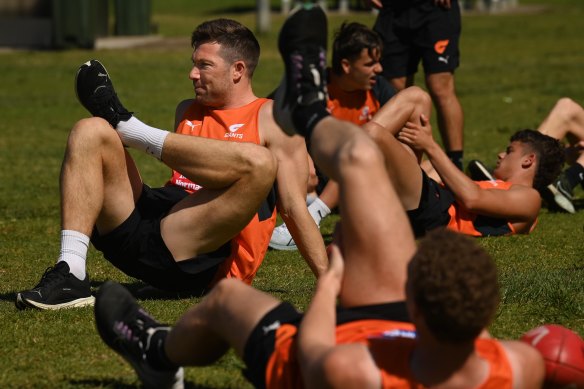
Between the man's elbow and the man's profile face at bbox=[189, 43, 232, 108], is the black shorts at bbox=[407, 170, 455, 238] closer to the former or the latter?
the man's profile face at bbox=[189, 43, 232, 108]

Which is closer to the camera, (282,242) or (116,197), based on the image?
(116,197)

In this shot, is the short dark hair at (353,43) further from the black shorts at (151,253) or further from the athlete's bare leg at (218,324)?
the athlete's bare leg at (218,324)

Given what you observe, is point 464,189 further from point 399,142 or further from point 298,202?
point 298,202

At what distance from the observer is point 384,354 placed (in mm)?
3447

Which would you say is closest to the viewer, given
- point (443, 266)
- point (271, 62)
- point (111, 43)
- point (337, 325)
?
point (443, 266)

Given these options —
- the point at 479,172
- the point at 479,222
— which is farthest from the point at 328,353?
the point at 479,172

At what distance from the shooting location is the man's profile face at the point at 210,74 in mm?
6148

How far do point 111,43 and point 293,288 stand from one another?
17872 millimetres

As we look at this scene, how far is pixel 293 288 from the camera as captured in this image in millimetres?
6105

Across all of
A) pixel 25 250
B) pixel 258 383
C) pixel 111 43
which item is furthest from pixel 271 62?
pixel 258 383

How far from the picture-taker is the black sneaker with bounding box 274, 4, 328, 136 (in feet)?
14.4

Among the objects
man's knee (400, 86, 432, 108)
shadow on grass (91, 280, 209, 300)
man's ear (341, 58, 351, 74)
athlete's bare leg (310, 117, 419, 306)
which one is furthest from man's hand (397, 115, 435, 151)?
athlete's bare leg (310, 117, 419, 306)

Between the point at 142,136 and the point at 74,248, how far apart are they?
2.12ft

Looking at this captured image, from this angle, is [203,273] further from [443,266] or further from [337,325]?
[443,266]
